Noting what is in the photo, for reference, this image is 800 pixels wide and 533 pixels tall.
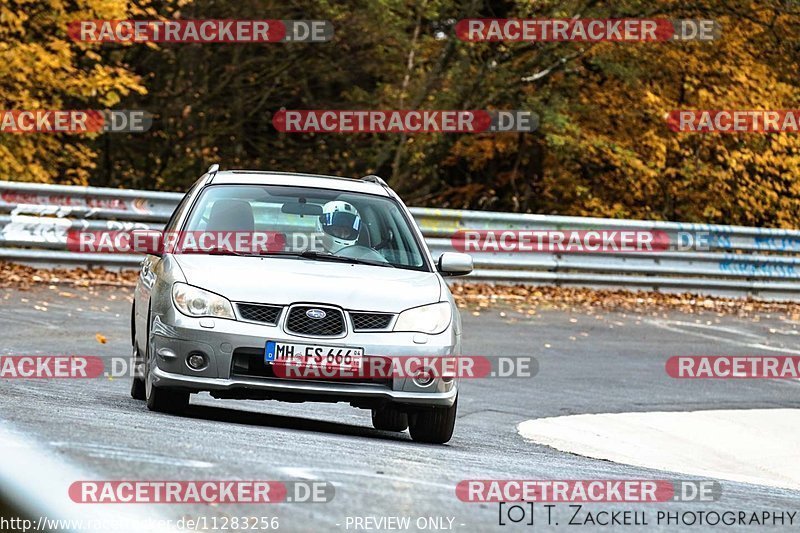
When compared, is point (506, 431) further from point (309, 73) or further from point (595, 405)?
point (309, 73)

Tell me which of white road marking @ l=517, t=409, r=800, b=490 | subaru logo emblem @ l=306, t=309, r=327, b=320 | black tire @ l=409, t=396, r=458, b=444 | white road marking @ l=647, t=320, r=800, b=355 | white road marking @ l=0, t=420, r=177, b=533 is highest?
white road marking @ l=0, t=420, r=177, b=533

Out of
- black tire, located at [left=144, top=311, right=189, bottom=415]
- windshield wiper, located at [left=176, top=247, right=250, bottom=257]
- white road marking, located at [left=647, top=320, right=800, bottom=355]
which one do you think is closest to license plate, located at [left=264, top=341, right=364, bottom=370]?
black tire, located at [left=144, top=311, right=189, bottom=415]

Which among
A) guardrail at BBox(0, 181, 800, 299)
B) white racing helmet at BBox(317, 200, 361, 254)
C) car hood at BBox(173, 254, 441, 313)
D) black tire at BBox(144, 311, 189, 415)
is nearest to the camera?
car hood at BBox(173, 254, 441, 313)

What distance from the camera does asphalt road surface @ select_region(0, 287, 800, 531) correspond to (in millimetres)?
5102

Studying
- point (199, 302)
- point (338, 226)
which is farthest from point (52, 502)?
point (338, 226)

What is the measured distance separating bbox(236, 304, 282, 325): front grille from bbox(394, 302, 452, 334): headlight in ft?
2.27

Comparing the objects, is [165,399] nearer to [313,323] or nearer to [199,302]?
[199,302]

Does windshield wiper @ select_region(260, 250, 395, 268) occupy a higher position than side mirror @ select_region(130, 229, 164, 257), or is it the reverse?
side mirror @ select_region(130, 229, 164, 257)

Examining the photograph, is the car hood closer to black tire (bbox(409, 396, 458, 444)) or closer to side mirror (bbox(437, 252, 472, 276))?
side mirror (bbox(437, 252, 472, 276))

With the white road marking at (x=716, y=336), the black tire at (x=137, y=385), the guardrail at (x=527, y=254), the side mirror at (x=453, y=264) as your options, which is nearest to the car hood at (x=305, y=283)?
the side mirror at (x=453, y=264)

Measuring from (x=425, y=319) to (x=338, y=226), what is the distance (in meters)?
1.27

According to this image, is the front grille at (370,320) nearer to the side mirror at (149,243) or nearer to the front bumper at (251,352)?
the front bumper at (251,352)

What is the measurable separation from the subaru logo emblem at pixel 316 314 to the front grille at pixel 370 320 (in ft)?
0.57

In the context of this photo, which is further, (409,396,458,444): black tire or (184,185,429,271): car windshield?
(184,185,429,271): car windshield
